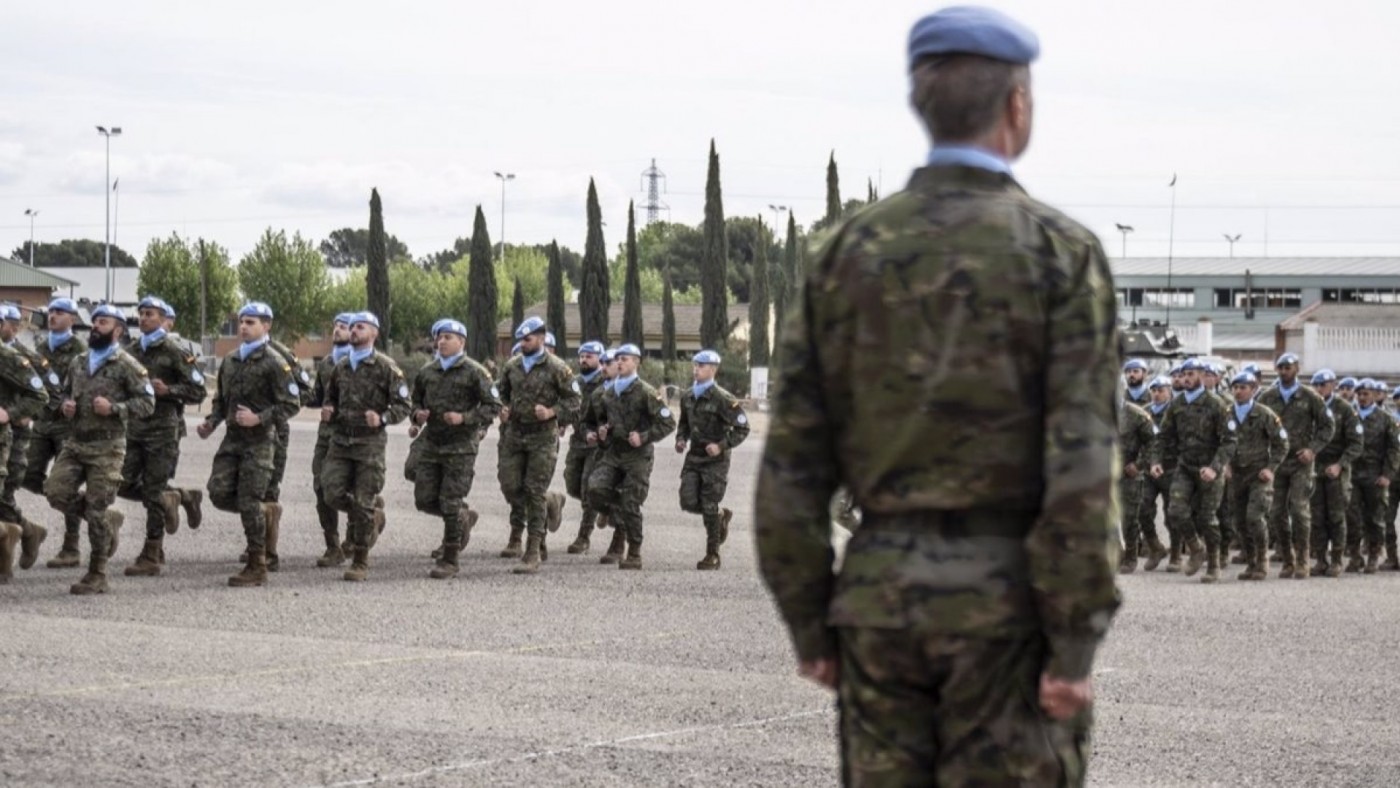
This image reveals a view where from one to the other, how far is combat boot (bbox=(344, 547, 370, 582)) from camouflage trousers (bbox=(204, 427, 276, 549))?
0.76 meters

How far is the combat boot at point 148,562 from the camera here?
16266 millimetres

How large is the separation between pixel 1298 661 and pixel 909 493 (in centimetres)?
970

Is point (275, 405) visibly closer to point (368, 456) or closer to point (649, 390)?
point (368, 456)

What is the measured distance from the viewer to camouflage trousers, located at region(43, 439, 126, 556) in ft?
49.1

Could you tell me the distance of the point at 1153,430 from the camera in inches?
825

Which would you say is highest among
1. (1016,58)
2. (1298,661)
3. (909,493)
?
(1016,58)

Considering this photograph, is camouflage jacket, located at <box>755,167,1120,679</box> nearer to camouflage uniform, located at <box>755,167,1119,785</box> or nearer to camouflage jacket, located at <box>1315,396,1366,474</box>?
camouflage uniform, located at <box>755,167,1119,785</box>

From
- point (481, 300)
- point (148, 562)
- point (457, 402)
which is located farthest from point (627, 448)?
point (481, 300)

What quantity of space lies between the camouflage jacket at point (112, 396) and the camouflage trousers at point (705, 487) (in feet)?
17.7

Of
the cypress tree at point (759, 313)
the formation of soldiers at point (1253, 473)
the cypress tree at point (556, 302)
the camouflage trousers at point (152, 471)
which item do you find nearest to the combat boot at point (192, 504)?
the camouflage trousers at point (152, 471)

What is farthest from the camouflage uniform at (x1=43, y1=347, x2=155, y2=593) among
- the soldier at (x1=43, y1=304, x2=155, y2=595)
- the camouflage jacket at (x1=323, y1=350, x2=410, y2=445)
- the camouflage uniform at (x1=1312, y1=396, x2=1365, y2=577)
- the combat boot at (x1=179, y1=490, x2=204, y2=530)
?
the camouflage uniform at (x1=1312, y1=396, x2=1365, y2=577)

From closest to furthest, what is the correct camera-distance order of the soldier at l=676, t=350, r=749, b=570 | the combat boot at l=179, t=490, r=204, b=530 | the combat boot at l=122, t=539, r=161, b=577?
the combat boot at l=122, t=539, r=161, b=577 → the combat boot at l=179, t=490, r=204, b=530 → the soldier at l=676, t=350, r=749, b=570

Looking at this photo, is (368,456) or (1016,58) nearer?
(1016,58)

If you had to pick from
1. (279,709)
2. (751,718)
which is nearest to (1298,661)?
(751,718)
